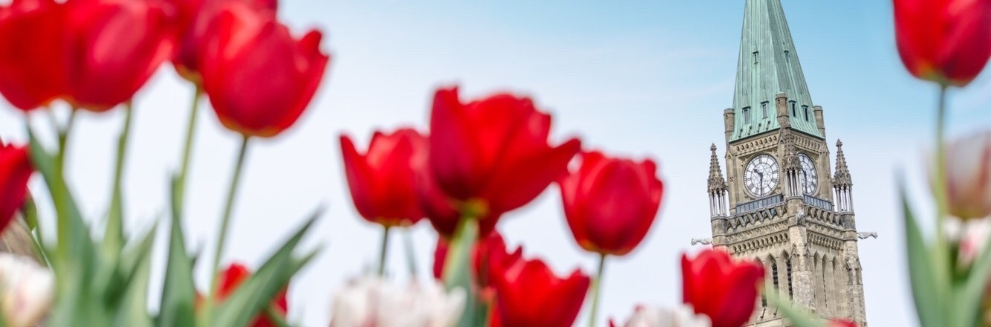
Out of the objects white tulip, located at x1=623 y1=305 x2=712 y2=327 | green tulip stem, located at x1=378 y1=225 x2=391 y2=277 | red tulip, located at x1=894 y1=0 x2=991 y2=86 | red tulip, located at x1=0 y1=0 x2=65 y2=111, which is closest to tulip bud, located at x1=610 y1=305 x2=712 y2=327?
white tulip, located at x1=623 y1=305 x2=712 y2=327

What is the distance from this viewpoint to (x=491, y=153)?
1102 mm

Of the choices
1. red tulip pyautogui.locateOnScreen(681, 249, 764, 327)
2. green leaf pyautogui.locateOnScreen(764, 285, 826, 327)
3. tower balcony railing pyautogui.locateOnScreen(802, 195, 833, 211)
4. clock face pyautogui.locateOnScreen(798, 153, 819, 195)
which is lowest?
tower balcony railing pyautogui.locateOnScreen(802, 195, 833, 211)

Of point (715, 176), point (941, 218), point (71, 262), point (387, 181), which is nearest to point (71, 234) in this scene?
point (71, 262)

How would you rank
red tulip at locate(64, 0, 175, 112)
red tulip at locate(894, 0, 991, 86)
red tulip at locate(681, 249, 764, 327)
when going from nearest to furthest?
1. red tulip at locate(64, 0, 175, 112)
2. red tulip at locate(894, 0, 991, 86)
3. red tulip at locate(681, 249, 764, 327)

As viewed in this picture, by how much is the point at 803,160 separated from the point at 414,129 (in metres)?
62.0

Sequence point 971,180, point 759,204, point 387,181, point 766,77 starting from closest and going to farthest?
point 387,181
point 971,180
point 759,204
point 766,77

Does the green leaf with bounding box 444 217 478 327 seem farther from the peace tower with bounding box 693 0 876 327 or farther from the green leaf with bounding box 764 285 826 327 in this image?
the peace tower with bounding box 693 0 876 327

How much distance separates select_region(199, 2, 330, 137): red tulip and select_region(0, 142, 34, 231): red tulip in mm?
216

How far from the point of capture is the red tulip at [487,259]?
45.8 inches

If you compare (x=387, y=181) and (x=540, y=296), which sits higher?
(x=387, y=181)

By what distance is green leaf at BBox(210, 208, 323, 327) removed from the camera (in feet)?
3.38

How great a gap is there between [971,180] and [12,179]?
940 millimetres

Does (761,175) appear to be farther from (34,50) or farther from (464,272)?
(34,50)

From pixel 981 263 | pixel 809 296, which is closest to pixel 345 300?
pixel 981 263
